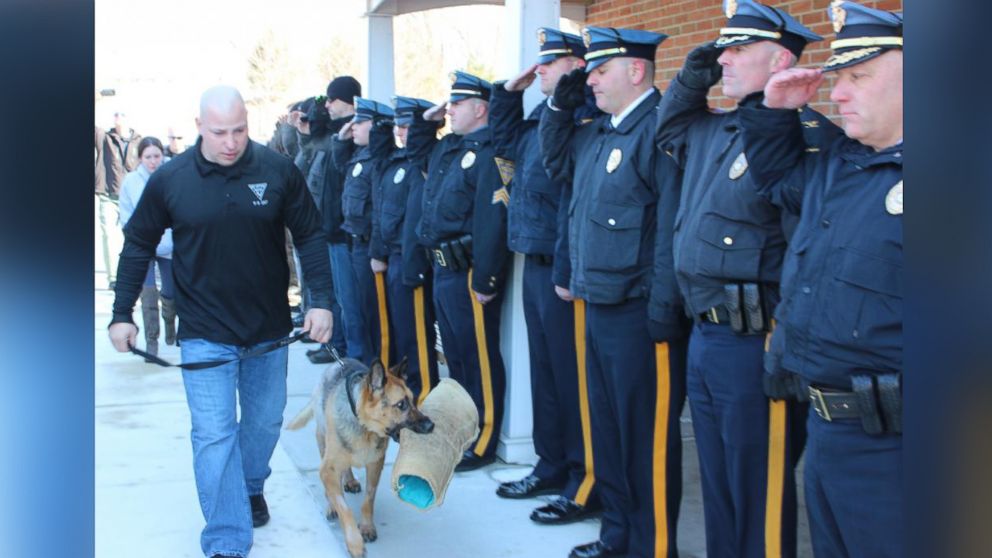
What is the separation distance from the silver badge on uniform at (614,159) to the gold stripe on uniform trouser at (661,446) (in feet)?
2.28

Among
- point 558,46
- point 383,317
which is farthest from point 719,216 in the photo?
point 383,317

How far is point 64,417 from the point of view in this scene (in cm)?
95

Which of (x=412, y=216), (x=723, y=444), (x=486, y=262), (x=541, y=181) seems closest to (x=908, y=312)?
(x=723, y=444)

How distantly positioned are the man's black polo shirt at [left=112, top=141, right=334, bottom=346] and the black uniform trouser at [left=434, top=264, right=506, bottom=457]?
1.58 m

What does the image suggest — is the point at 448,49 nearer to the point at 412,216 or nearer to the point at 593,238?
the point at 412,216

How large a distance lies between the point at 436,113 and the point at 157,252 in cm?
290

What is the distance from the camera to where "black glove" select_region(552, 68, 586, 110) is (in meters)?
4.56

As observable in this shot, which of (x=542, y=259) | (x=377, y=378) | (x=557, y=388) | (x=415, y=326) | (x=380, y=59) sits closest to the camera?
(x=377, y=378)

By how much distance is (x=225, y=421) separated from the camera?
4.26 meters

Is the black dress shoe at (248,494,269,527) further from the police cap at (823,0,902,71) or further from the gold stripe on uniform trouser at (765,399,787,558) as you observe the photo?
the police cap at (823,0,902,71)

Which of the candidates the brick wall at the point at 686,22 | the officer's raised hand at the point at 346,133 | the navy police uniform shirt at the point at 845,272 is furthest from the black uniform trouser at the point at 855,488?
the officer's raised hand at the point at 346,133

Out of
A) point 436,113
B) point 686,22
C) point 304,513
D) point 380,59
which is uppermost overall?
point 686,22

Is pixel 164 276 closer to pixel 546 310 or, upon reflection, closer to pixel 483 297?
pixel 483 297

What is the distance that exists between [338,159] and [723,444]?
5.62 meters
